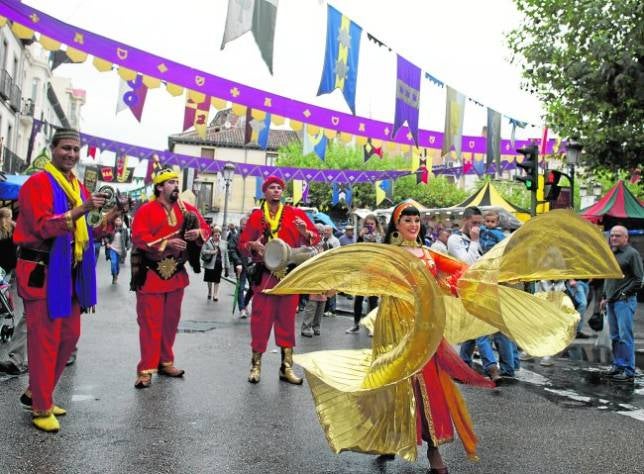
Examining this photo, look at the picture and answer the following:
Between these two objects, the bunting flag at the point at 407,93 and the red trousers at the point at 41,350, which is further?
the bunting flag at the point at 407,93

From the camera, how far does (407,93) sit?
1181cm

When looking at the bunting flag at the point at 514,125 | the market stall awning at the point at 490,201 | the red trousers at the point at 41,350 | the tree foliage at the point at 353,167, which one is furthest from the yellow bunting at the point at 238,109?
the tree foliage at the point at 353,167

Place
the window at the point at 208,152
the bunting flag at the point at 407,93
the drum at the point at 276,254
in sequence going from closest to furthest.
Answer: the drum at the point at 276,254
the bunting flag at the point at 407,93
the window at the point at 208,152

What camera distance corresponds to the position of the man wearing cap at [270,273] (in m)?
6.62

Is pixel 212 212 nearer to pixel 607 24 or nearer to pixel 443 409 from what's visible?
pixel 607 24

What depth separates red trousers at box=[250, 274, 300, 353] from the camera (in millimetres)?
6621

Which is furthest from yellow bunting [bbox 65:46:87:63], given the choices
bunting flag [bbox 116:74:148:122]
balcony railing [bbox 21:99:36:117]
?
balcony railing [bbox 21:99:36:117]

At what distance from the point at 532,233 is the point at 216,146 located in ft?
181

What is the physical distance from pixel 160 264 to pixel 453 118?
8.98m

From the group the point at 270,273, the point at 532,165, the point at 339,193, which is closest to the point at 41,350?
the point at 270,273

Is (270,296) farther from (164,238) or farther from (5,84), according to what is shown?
(5,84)

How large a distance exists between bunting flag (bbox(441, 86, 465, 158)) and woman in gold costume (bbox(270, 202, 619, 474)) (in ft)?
30.7

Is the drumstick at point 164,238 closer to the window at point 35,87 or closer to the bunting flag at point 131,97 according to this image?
the bunting flag at point 131,97

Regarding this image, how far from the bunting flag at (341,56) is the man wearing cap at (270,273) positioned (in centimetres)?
374
